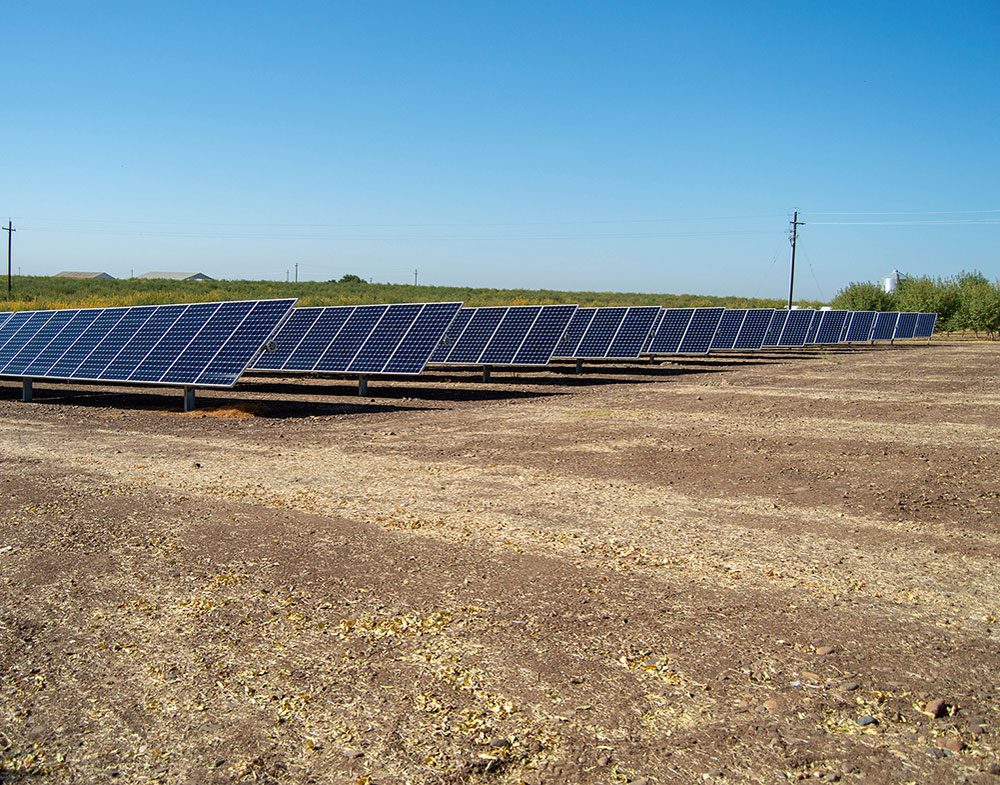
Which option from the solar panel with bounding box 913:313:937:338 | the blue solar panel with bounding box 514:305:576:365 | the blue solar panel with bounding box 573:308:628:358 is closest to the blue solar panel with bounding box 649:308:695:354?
the blue solar panel with bounding box 573:308:628:358

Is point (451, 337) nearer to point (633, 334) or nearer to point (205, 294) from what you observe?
point (633, 334)

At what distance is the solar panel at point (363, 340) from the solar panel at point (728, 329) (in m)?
16.9

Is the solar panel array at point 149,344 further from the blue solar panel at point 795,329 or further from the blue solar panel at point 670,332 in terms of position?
the blue solar panel at point 795,329

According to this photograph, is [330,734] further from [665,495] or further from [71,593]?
[665,495]

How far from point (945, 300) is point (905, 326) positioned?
19.9 meters

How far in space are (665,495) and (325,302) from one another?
6448 centimetres

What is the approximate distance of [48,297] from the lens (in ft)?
226

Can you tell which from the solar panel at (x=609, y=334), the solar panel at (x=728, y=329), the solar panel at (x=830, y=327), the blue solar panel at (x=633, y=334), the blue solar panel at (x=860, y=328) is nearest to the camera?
the solar panel at (x=609, y=334)

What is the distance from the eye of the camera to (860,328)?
54.8m

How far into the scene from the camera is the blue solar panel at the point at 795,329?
45.4 m

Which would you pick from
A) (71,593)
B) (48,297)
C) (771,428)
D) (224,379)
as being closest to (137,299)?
(48,297)

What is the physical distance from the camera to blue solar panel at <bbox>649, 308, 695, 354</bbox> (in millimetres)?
31531

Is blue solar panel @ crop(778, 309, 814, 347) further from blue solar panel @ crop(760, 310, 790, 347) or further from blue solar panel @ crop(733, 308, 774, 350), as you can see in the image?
blue solar panel @ crop(733, 308, 774, 350)

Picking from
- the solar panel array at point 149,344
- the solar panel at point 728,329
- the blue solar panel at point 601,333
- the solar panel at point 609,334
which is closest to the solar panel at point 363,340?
the solar panel array at point 149,344
